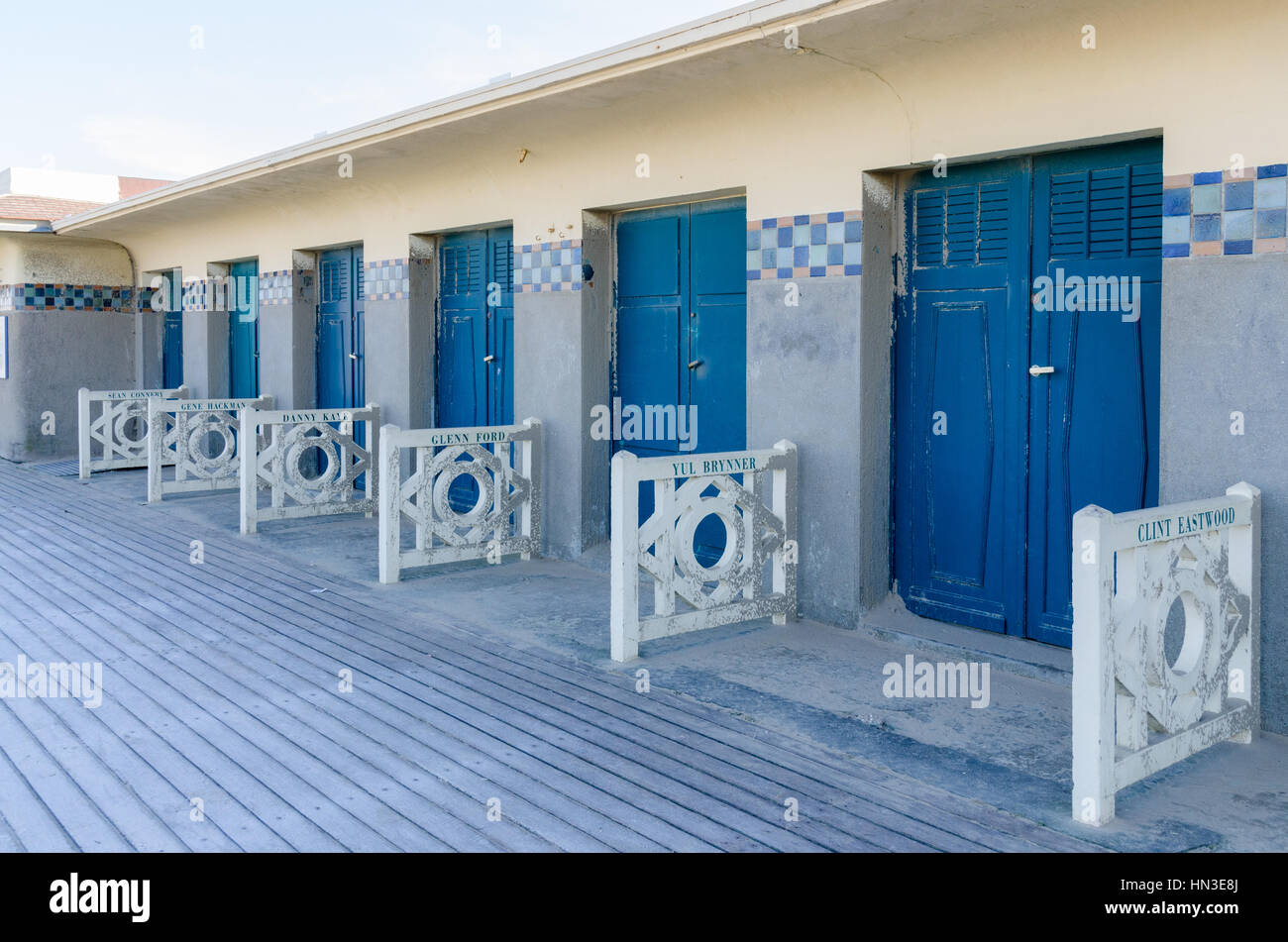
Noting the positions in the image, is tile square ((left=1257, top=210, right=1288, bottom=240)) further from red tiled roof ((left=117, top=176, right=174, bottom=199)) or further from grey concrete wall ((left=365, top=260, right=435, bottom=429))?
red tiled roof ((left=117, top=176, right=174, bottom=199))

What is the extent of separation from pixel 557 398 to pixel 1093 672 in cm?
495

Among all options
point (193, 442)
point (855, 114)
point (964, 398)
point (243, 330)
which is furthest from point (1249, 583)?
point (243, 330)

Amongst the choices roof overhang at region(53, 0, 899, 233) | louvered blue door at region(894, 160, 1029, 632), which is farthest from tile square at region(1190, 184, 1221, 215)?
roof overhang at region(53, 0, 899, 233)

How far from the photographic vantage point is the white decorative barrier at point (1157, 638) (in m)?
3.33

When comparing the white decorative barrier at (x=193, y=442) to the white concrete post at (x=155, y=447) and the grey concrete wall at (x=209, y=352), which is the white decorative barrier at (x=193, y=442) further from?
the grey concrete wall at (x=209, y=352)

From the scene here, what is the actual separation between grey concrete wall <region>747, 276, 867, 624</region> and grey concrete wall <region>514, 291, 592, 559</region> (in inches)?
66.6

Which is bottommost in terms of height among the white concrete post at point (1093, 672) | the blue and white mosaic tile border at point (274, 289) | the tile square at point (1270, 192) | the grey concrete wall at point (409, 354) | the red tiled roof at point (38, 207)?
the white concrete post at point (1093, 672)

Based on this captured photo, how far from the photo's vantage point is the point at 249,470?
8.55m

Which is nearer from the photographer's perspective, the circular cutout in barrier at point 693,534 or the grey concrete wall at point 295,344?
the circular cutout in barrier at point 693,534

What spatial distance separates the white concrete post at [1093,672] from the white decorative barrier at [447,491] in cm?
435

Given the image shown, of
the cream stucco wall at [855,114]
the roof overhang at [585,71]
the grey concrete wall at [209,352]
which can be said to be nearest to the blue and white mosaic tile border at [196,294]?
the grey concrete wall at [209,352]

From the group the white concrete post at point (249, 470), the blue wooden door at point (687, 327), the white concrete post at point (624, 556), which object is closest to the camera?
the white concrete post at point (624, 556)

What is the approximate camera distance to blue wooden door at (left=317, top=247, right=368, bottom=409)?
1054cm

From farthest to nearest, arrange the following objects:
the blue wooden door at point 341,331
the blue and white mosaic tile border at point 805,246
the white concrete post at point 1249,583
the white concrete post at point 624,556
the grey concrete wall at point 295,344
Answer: the grey concrete wall at point 295,344 → the blue wooden door at point 341,331 → the blue and white mosaic tile border at point 805,246 → the white concrete post at point 624,556 → the white concrete post at point 1249,583
